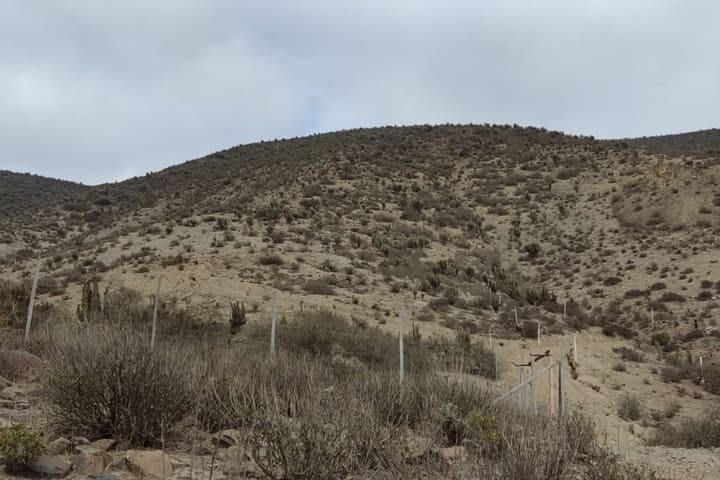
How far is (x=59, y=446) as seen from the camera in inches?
253

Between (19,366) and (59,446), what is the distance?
5.25m

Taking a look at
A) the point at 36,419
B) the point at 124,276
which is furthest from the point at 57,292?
the point at 36,419

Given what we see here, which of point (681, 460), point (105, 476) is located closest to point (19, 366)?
point (105, 476)

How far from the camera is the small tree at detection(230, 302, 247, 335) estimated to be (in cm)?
1890

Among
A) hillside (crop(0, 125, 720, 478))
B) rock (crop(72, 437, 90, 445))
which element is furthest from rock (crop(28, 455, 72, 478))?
hillside (crop(0, 125, 720, 478))

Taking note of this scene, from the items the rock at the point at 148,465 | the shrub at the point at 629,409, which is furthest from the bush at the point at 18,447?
the shrub at the point at 629,409

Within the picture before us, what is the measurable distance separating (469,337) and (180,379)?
15.4 metres

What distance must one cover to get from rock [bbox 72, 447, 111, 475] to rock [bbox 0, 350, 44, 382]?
5169mm

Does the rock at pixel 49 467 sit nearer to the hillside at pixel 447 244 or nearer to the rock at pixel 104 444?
the rock at pixel 104 444

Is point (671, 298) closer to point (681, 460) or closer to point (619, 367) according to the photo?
point (619, 367)

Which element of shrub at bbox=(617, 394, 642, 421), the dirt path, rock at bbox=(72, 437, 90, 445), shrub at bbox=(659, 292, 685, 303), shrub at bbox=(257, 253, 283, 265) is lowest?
shrub at bbox=(617, 394, 642, 421)

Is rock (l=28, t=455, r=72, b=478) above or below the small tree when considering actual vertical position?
below

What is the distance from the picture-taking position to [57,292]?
22984mm

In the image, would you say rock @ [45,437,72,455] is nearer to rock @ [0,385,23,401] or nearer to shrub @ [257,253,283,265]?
rock @ [0,385,23,401]
